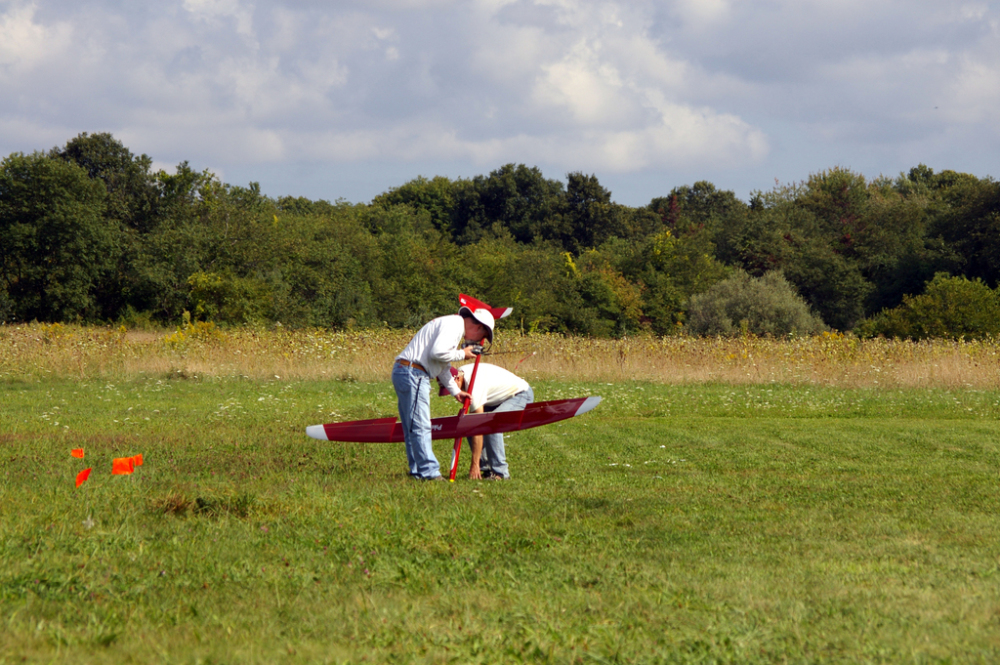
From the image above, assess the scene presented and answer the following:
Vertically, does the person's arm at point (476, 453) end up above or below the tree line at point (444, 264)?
below

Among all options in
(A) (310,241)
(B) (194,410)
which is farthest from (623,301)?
(B) (194,410)

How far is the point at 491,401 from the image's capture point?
923cm

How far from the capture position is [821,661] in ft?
13.0

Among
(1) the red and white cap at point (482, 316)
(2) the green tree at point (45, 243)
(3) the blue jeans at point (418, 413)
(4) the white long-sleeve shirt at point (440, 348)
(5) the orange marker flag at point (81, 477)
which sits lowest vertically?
(5) the orange marker flag at point (81, 477)

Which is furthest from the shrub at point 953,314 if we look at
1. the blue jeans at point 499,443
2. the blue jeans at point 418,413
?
the blue jeans at point 418,413

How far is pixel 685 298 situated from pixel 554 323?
9.71m

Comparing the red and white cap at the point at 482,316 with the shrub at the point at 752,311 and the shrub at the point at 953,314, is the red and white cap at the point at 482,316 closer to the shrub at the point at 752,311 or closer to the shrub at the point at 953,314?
the shrub at the point at 953,314

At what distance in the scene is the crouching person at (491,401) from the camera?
29.6ft

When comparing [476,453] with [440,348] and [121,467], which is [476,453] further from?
[121,467]

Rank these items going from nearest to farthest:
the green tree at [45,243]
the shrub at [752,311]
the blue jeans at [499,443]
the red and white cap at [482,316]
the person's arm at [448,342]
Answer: the person's arm at [448,342], the red and white cap at [482,316], the blue jeans at [499,443], the shrub at [752,311], the green tree at [45,243]

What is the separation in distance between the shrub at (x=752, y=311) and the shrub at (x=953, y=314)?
835 centimetres

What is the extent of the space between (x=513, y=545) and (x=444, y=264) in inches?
A: 1865

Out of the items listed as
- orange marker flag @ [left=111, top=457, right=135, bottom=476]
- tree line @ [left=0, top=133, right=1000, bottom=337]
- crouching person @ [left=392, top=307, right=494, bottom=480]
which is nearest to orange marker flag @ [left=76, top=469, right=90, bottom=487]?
orange marker flag @ [left=111, top=457, right=135, bottom=476]

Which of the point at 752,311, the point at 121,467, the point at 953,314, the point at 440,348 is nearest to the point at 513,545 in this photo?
the point at 440,348
